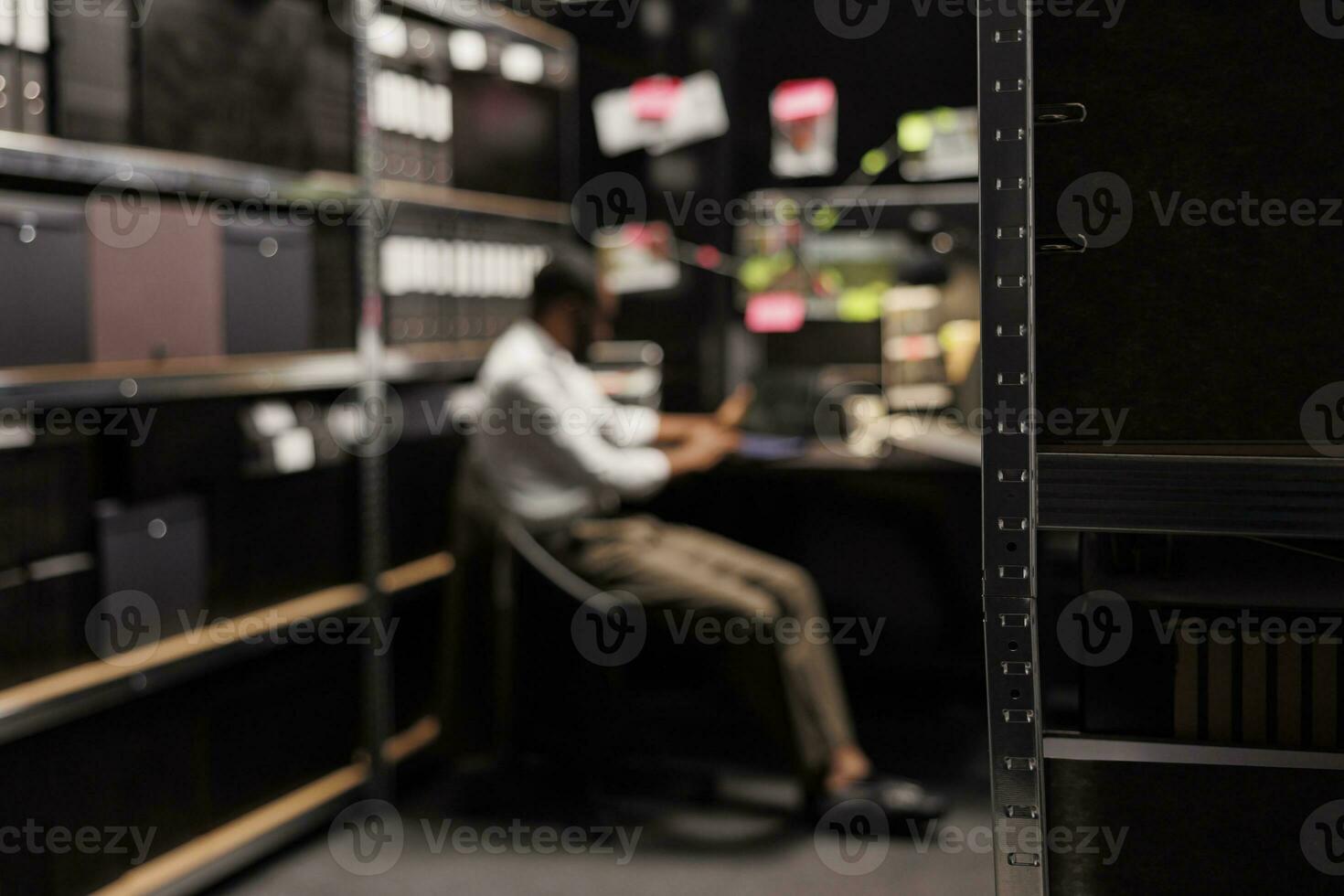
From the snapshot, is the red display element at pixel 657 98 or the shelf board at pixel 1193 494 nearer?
the shelf board at pixel 1193 494

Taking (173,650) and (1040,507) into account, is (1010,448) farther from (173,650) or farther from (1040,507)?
(173,650)

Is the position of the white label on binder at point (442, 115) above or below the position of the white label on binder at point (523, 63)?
below

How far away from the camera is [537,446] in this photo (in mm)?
2742

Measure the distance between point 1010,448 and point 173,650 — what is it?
1.92m

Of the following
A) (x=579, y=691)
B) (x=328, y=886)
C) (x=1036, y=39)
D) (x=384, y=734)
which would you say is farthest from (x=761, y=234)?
(x=1036, y=39)

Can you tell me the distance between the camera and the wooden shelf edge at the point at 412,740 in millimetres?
2861

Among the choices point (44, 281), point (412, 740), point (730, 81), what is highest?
point (730, 81)

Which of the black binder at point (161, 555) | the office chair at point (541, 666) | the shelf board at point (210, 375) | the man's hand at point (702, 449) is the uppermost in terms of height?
the shelf board at point (210, 375)

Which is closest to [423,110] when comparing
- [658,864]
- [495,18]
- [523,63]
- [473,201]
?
[473,201]

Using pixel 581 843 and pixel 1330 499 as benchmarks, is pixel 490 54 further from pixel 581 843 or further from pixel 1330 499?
pixel 1330 499

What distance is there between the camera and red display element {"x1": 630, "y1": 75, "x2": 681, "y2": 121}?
12.3ft

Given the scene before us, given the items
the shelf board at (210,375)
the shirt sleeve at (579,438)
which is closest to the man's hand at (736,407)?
the shirt sleeve at (579,438)

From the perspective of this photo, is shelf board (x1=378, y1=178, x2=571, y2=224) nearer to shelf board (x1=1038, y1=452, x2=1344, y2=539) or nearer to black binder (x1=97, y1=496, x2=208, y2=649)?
black binder (x1=97, y1=496, x2=208, y2=649)

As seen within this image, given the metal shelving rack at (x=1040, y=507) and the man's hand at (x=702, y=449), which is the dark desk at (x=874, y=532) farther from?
the metal shelving rack at (x=1040, y=507)
